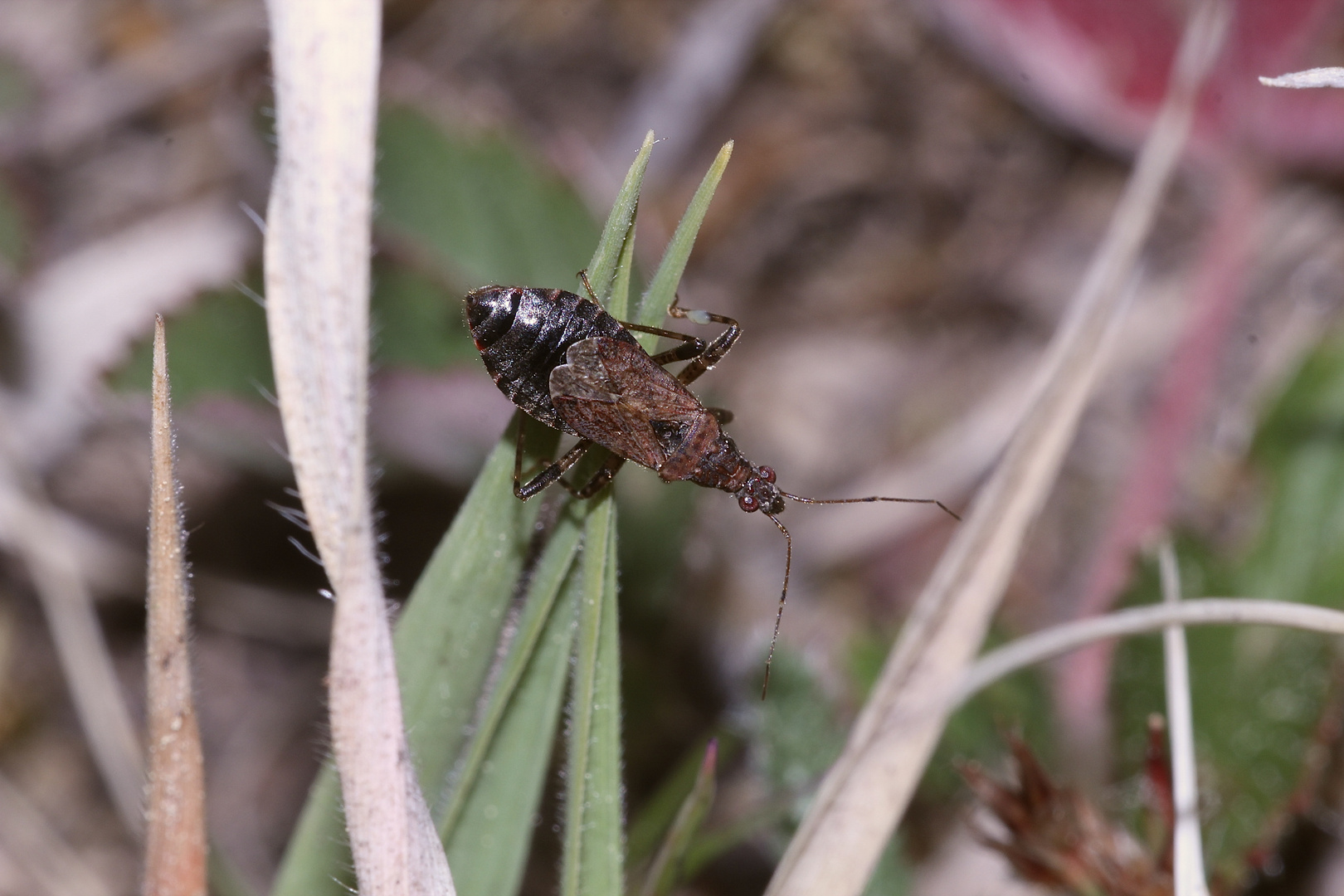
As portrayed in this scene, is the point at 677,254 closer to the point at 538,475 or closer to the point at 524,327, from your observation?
the point at 538,475

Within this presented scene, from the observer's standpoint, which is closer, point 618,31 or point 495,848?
point 495,848

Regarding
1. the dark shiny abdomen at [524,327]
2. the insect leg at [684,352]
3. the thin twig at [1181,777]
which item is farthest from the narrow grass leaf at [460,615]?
the thin twig at [1181,777]

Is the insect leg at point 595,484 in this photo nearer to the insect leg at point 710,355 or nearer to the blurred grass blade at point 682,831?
the blurred grass blade at point 682,831

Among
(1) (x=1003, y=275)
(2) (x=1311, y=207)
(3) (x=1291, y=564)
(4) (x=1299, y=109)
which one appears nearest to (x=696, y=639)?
(3) (x=1291, y=564)

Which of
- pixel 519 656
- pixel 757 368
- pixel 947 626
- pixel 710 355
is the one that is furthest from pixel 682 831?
pixel 757 368

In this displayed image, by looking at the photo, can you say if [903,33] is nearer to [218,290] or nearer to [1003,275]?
[1003,275]

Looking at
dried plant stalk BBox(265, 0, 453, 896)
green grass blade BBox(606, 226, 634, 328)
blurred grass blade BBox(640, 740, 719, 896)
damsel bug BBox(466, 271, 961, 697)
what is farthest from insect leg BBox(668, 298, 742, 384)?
dried plant stalk BBox(265, 0, 453, 896)

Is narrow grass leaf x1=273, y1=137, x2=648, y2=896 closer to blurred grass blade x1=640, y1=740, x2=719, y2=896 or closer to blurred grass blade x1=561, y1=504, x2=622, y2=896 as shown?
blurred grass blade x1=561, y1=504, x2=622, y2=896
